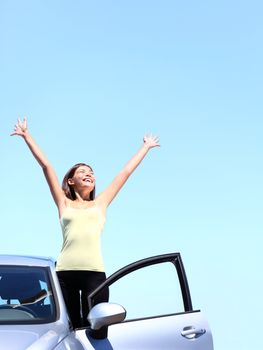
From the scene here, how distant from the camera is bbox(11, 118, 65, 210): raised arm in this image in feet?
20.2

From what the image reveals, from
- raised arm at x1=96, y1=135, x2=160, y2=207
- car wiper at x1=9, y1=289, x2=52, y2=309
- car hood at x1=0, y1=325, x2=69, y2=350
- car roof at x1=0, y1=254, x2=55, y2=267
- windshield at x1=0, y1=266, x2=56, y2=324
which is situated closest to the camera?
car hood at x1=0, y1=325, x2=69, y2=350

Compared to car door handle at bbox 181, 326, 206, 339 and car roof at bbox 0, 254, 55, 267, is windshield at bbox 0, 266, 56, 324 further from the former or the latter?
car door handle at bbox 181, 326, 206, 339

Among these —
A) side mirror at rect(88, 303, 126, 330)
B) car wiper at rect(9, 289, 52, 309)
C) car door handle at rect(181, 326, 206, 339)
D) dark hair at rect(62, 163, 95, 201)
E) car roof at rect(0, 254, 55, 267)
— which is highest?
dark hair at rect(62, 163, 95, 201)

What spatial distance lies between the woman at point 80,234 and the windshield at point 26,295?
1.13 feet

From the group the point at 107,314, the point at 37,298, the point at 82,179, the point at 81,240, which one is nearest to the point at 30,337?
the point at 107,314

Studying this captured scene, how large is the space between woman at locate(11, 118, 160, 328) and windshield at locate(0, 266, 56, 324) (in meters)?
0.34

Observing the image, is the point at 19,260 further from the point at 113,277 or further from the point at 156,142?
the point at 156,142

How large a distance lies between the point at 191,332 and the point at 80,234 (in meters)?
1.05

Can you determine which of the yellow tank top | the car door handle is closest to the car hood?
the yellow tank top

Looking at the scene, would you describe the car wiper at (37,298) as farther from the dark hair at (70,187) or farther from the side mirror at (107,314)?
the dark hair at (70,187)

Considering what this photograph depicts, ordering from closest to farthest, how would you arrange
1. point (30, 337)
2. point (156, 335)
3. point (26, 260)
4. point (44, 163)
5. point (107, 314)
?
point (30, 337) → point (107, 314) → point (156, 335) → point (26, 260) → point (44, 163)

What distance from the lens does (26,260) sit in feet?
18.7

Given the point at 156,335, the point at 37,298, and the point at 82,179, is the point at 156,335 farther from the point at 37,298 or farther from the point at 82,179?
the point at 82,179

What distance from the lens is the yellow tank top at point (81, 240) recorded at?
5.82 meters
